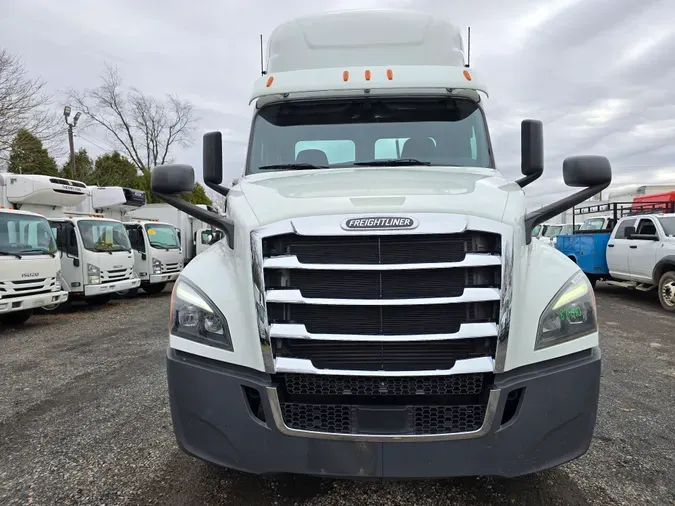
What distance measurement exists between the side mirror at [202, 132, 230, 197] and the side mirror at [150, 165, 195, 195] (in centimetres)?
65

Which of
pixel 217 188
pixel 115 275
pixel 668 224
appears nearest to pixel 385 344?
pixel 217 188

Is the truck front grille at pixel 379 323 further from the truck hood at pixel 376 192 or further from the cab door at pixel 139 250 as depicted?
the cab door at pixel 139 250

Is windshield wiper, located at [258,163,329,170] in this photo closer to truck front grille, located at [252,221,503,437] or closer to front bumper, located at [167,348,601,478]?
truck front grille, located at [252,221,503,437]

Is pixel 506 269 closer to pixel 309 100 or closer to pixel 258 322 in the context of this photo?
pixel 258 322

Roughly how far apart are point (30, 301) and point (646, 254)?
12.8 meters

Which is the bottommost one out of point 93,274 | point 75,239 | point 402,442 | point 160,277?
point 160,277

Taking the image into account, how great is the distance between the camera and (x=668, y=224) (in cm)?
1038

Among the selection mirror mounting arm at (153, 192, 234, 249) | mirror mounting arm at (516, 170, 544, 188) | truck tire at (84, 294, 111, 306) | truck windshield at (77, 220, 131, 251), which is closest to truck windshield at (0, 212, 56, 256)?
truck windshield at (77, 220, 131, 251)

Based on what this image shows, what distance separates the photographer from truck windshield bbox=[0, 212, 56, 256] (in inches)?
326

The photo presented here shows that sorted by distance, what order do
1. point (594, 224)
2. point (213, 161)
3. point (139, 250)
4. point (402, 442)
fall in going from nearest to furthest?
point (402, 442) → point (213, 161) → point (139, 250) → point (594, 224)

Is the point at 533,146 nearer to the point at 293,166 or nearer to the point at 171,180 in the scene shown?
the point at 293,166

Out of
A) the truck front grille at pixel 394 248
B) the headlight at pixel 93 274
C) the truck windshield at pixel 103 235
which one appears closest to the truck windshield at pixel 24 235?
the headlight at pixel 93 274

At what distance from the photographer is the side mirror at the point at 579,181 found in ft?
8.09

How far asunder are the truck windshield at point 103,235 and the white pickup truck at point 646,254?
1261cm
